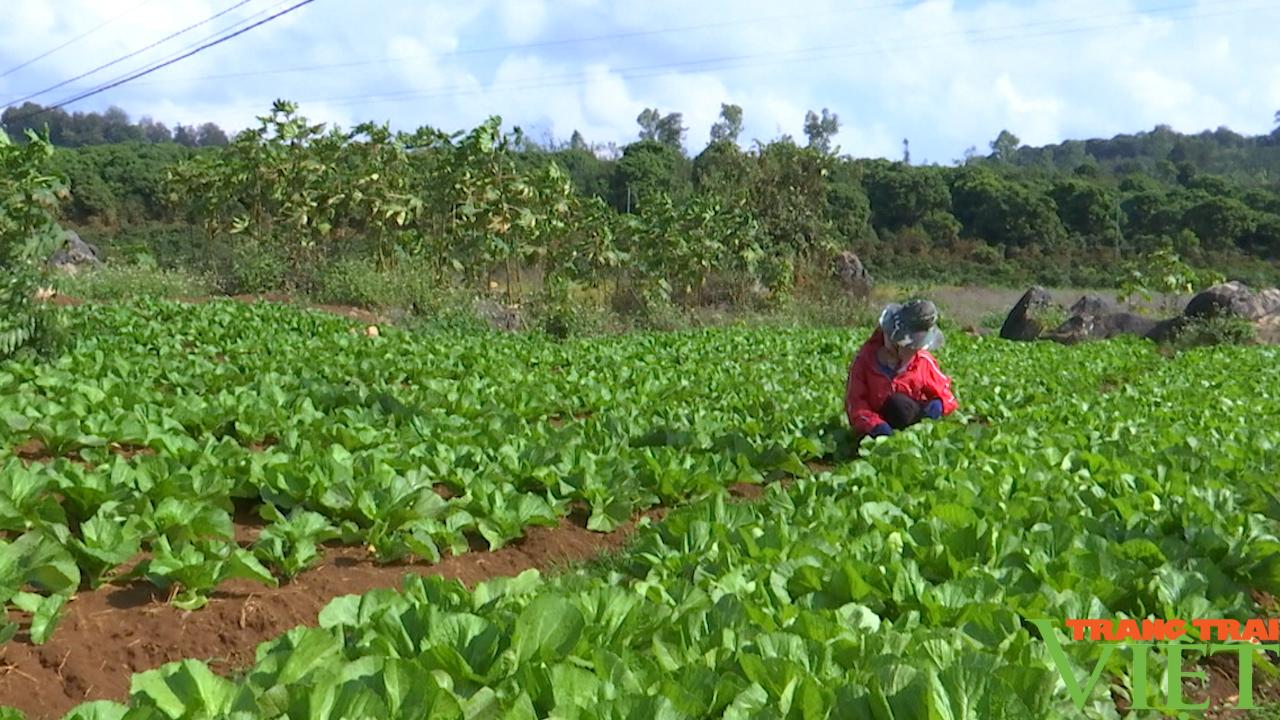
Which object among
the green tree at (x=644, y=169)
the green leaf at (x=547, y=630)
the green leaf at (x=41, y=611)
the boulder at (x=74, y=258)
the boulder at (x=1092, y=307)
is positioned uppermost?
the green tree at (x=644, y=169)

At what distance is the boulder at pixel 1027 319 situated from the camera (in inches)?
936

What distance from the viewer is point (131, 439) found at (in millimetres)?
6066

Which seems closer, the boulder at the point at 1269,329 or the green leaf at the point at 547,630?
the green leaf at the point at 547,630

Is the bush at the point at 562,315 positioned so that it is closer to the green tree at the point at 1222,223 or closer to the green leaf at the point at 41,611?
the green leaf at the point at 41,611

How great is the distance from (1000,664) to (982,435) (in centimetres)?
435

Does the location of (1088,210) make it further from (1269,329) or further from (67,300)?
(67,300)

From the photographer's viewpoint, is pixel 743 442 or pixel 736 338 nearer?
pixel 743 442

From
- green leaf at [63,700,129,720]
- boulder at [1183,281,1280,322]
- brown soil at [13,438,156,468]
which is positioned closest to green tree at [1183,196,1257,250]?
boulder at [1183,281,1280,322]

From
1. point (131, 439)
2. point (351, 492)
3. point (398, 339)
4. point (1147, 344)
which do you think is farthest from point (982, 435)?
point (1147, 344)

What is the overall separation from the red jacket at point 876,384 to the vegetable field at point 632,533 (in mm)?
328

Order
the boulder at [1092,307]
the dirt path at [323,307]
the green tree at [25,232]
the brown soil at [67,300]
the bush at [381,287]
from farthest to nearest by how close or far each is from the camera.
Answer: the boulder at [1092,307] → the bush at [381,287] → the dirt path at [323,307] → the brown soil at [67,300] → the green tree at [25,232]

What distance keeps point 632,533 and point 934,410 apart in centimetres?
306

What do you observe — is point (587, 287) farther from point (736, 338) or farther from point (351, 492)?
point (351, 492)

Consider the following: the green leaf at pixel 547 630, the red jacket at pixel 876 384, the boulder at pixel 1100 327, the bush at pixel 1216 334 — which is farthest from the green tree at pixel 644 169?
the green leaf at pixel 547 630
